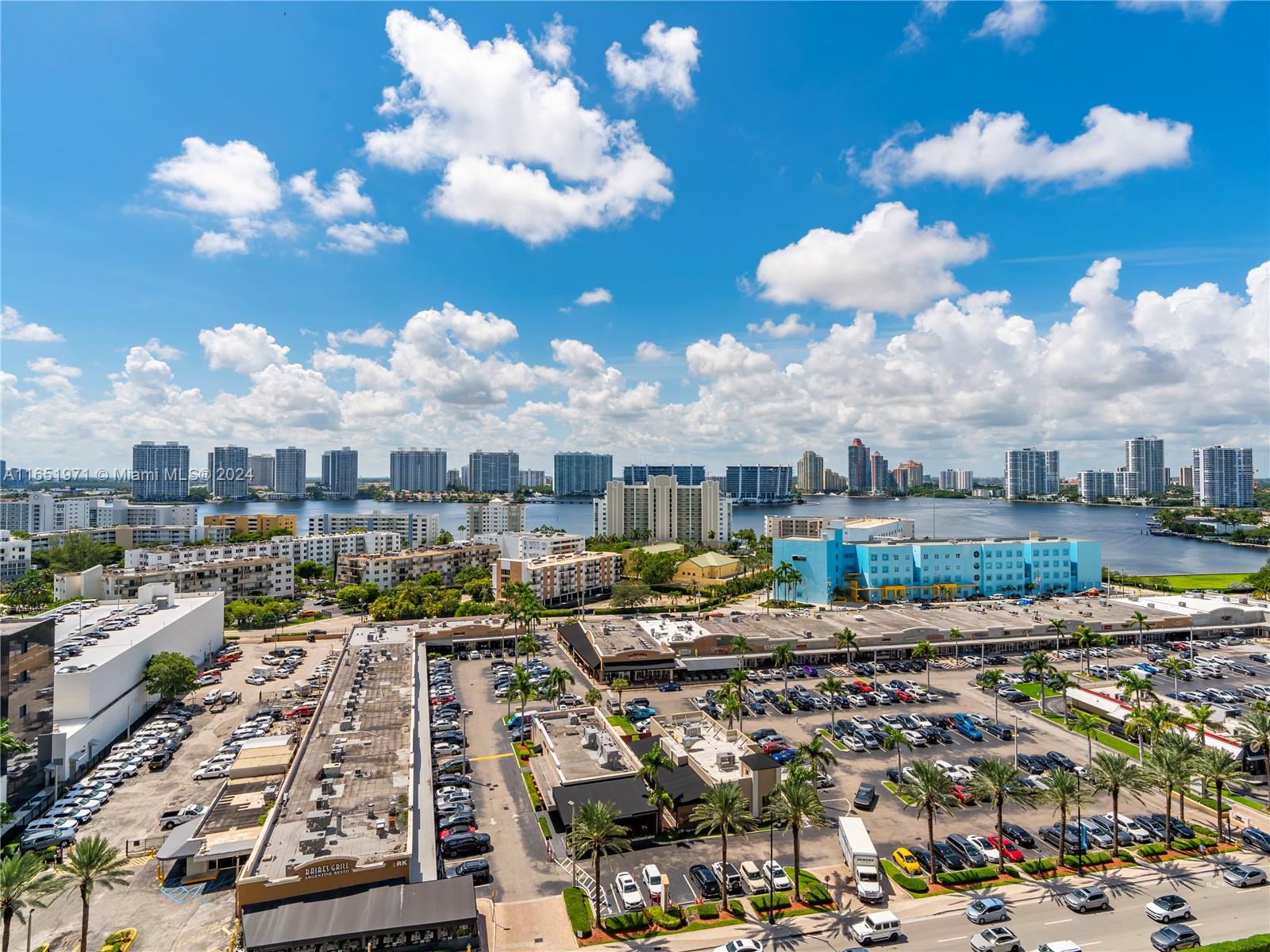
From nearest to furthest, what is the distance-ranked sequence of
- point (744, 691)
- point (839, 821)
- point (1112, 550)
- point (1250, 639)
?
1. point (839, 821)
2. point (744, 691)
3. point (1250, 639)
4. point (1112, 550)

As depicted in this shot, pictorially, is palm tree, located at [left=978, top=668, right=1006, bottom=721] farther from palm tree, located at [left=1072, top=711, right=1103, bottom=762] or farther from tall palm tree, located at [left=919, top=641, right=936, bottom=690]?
palm tree, located at [left=1072, top=711, right=1103, bottom=762]

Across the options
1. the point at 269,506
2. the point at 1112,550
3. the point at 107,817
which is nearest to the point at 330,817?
the point at 107,817

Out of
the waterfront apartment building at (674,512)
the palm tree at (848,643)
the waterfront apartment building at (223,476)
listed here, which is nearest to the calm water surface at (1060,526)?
the waterfront apartment building at (223,476)

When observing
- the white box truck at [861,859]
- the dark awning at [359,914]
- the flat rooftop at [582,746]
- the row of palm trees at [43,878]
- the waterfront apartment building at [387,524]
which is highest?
the waterfront apartment building at [387,524]

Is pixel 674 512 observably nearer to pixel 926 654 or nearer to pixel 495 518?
pixel 495 518

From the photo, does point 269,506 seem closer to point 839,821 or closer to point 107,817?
point 107,817

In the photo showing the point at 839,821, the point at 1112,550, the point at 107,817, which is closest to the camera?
the point at 839,821

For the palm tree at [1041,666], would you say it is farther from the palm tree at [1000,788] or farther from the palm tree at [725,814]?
the palm tree at [725,814]

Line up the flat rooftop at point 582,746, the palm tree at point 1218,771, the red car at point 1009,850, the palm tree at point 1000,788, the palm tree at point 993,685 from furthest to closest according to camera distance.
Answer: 1. the palm tree at point 993,685
2. the flat rooftop at point 582,746
3. the palm tree at point 1218,771
4. the red car at point 1009,850
5. the palm tree at point 1000,788
